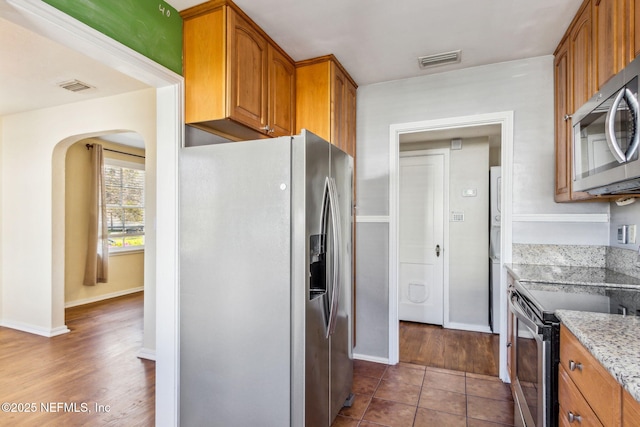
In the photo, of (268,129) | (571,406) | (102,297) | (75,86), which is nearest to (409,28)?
(268,129)

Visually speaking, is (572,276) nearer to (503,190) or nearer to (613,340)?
(503,190)

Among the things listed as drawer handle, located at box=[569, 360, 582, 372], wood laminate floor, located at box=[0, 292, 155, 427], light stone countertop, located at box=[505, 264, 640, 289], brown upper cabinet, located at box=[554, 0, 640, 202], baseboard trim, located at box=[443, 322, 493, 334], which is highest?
brown upper cabinet, located at box=[554, 0, 640, 202]

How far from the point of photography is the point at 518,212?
2650 millimetres

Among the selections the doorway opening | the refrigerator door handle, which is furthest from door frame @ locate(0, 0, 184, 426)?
the doorway opening

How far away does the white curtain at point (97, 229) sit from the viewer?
511 cm

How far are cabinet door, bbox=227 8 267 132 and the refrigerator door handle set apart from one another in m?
0.68

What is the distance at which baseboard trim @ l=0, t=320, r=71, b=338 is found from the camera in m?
3.85

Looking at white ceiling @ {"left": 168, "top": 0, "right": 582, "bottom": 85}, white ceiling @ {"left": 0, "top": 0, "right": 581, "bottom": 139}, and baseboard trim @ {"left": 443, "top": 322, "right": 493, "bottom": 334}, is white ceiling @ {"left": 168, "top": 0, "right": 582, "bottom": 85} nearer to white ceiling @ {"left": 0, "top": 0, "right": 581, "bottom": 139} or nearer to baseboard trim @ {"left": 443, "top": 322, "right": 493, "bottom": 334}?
white ceiling @ {"left": 0, "top": 0, "right": 581, "bottom": 139}

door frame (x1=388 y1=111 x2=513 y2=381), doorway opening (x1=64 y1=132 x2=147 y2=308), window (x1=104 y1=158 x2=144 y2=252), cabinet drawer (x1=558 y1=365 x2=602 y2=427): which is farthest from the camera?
window (x1=104 y1=158 x2=144 y2=252)

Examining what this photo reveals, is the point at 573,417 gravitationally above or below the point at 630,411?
below

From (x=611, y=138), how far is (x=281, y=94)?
1.96 metres

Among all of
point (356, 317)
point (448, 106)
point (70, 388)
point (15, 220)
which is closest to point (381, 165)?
point (448, 106)

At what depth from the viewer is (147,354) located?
3213 mm

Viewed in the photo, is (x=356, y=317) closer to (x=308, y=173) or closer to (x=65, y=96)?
(x=308, y=173)
